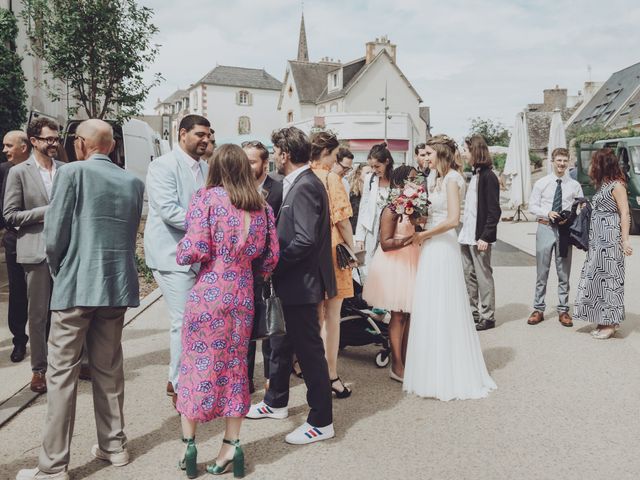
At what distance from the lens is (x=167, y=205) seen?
4.54 m

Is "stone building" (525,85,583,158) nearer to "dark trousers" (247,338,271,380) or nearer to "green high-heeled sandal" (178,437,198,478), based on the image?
"dark trousers" (247,338,271,380)

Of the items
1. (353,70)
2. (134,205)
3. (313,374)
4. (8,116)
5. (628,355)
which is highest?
(353,70)

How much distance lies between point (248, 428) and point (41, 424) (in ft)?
4.76

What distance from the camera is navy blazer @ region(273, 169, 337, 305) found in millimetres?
4066

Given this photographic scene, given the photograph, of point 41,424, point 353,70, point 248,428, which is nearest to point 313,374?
point 248,428

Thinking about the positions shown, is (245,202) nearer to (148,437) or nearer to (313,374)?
(313,374)

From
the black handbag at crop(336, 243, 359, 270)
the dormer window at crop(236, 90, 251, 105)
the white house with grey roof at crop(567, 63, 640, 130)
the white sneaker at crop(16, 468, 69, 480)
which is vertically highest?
the dormer window at crop(236, 90, 251, 105)

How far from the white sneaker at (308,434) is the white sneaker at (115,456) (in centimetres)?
101

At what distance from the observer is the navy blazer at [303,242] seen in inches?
160

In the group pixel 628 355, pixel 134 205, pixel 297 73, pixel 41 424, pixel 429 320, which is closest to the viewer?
pixel 134 205

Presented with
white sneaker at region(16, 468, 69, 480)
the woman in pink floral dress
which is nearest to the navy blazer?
the woman in pink floral dress

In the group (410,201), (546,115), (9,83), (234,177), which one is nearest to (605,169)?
(410,201)

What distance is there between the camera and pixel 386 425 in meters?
4.52

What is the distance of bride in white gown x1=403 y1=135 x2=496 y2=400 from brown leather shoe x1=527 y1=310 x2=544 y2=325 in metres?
2.47
